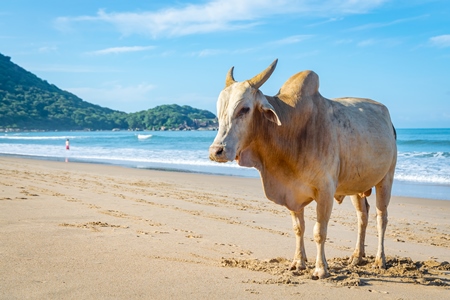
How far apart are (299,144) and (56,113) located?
130265 millimetres

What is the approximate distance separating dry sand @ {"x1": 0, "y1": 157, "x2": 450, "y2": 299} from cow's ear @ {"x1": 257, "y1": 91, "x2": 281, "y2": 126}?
1.55m

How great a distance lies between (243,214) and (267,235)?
1.86 meters

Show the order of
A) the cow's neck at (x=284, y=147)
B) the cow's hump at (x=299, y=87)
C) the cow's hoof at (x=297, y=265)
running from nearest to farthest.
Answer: the cow's neck at (x=284, y=147), the cow's hump at (x=299, y=87), the cow's hoof at (x=297, y=265)

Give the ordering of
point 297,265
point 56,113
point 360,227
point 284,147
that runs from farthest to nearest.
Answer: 1. point 56,113
2. point 360,227
3. point 297,265
4. point 284,147

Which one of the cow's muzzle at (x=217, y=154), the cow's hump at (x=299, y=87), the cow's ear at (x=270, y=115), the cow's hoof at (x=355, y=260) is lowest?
the cow's hoof at (x=355, y=260)

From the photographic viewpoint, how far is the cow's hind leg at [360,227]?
20.2 ft

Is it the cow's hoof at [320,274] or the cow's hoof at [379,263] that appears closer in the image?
the cow's hoof at [320,274]

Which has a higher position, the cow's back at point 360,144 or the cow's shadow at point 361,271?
the cow's back at point 360,144

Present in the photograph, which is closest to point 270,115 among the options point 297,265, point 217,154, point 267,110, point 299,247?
point 267,110

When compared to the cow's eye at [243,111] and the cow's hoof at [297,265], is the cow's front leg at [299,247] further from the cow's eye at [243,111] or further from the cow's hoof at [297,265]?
the cow's eye at [243,111]

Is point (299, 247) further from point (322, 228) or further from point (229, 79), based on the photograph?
point (229, 79)

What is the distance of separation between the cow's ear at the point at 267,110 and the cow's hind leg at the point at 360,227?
2238mm

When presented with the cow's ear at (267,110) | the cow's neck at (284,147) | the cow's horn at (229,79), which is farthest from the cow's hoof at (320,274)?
the cow's horn at (229,79)

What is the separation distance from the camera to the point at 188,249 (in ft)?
20.2
